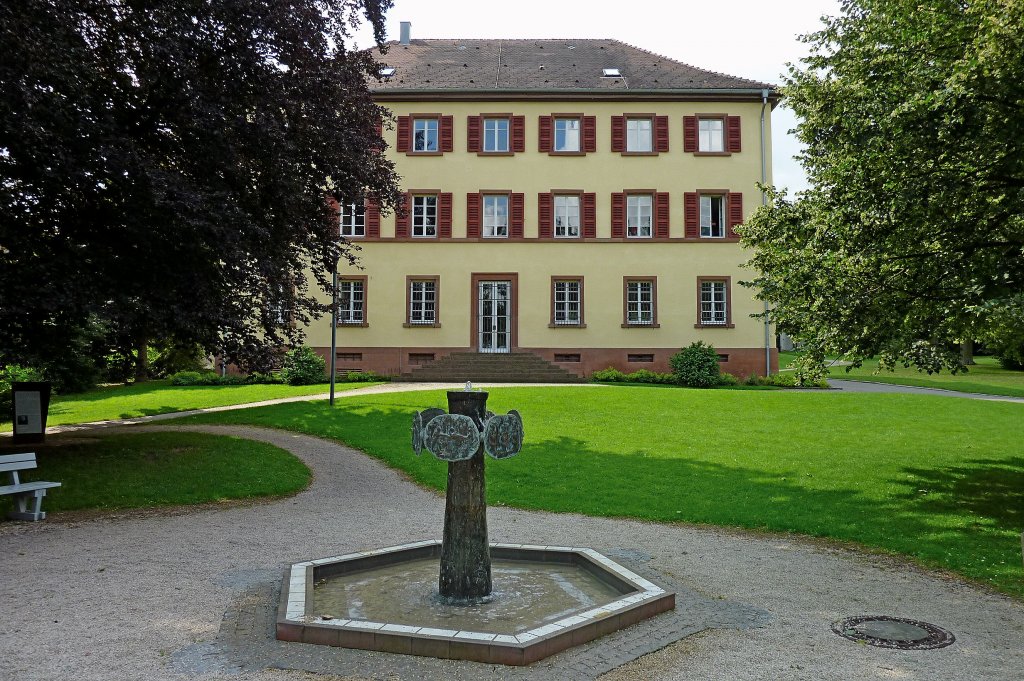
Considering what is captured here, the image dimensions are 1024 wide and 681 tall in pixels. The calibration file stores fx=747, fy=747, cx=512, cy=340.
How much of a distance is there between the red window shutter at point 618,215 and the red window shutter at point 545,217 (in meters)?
2.48

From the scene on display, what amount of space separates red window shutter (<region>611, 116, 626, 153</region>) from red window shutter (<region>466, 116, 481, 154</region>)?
550 centimetres

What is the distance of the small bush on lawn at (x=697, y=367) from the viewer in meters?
27.3

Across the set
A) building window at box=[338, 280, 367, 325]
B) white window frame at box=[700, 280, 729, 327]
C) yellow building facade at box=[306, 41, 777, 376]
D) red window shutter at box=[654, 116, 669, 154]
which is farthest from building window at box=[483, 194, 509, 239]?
white window frame at box=[700, 280, 729, 327]

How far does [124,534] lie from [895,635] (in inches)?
303

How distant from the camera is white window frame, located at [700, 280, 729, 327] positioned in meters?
30.2

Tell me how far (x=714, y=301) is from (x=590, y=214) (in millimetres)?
6142

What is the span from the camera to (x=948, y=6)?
27.7 ft

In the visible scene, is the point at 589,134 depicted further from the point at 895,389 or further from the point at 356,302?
the point at 895,389

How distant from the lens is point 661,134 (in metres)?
30.5

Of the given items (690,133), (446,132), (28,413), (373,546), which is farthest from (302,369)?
(373,546)

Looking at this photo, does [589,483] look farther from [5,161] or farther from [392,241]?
[392,241]

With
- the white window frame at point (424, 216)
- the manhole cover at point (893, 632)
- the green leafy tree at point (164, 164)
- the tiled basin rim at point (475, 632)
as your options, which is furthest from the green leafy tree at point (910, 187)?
the white window frame at point (424, 216)

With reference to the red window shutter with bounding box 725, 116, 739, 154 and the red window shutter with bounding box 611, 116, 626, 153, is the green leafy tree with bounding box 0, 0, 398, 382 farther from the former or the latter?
the red window shutter with bounding box 725, 116, 739, 154

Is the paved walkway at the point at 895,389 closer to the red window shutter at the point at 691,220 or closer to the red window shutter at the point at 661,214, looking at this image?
the red window shutter at the point at 691,220
